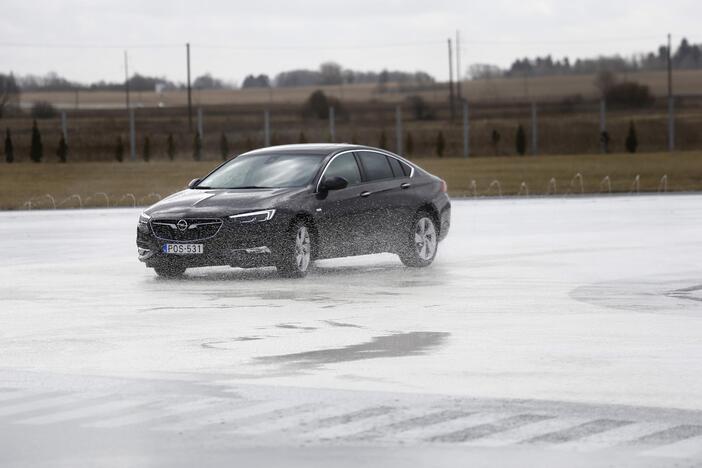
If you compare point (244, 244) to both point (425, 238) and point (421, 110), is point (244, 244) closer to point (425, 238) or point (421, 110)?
point (425, 238)

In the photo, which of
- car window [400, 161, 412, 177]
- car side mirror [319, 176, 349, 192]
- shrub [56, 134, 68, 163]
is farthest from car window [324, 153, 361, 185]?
shrub [56, 134, 68, 163]

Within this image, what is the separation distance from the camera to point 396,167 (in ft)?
73.0

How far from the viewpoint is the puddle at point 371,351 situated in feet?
40.5

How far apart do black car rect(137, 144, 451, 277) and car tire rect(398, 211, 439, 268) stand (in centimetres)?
1

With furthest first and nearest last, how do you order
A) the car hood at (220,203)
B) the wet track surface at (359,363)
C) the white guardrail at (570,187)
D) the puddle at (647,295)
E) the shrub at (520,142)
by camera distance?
the shrub at (520,142), the white guardrail at (570,187), the car hood at (220,203), the puddle at (647,295), the wet track surface at (359,363)

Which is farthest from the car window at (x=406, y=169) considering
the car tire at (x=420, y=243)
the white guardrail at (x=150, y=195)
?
the white guardrail at (x=150, y=195)

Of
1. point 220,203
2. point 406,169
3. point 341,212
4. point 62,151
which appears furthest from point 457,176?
point 220,203

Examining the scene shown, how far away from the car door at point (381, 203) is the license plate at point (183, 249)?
245 cm

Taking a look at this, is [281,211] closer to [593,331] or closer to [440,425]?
[593,331]

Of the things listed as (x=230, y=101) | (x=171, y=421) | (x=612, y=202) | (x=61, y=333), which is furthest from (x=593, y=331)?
(x=230, y=101)

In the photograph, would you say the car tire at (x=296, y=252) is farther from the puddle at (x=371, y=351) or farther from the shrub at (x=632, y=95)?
the shrub at (x=632, y=95)

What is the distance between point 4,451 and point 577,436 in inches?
119

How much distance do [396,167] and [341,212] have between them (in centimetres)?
185

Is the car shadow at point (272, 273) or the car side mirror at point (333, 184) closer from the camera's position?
the car shadow at point (272, 273)
